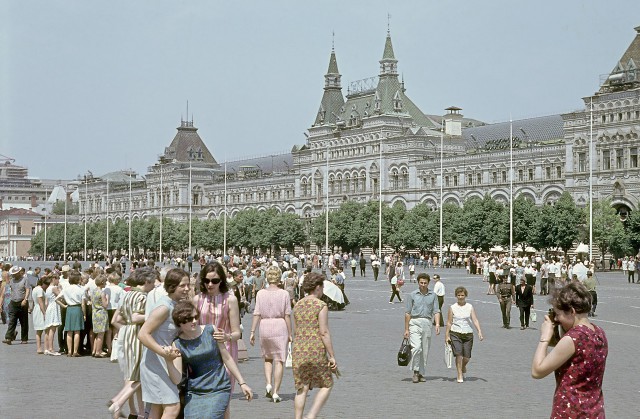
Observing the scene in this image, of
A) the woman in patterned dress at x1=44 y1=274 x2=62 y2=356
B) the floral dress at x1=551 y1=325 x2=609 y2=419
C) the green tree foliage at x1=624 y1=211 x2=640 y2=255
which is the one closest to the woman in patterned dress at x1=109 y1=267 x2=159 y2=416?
the floral dress at x1=551 y1=325 x2=609 y2=419

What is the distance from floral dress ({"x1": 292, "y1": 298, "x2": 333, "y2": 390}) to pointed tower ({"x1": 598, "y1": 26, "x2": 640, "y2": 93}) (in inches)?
2724

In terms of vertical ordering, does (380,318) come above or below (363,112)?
below

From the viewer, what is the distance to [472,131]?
350 feet

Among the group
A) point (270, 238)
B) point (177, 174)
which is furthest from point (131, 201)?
point (270, 238)

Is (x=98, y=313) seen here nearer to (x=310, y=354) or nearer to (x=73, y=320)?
(x=73, y=320)

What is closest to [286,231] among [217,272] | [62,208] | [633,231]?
[633,231]

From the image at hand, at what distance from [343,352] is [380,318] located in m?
9.71

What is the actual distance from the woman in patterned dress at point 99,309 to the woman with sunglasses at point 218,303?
23.4 ft

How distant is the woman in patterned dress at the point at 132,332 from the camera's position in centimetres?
1009

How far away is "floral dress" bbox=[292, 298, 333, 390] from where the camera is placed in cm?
1051

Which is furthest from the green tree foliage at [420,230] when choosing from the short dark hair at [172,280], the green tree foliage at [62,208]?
the green tree foliage at [62,208]

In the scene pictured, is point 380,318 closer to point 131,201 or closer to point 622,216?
point 622,216

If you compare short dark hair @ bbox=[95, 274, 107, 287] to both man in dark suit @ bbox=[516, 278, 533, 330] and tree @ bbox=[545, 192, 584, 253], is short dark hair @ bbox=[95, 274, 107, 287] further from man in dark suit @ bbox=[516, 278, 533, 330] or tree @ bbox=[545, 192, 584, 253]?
tree @ bbox=[545, 192, 584, 253]

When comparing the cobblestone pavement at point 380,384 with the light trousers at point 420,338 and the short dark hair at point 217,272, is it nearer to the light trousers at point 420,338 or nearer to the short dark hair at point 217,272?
the light trousers at point 420,338
